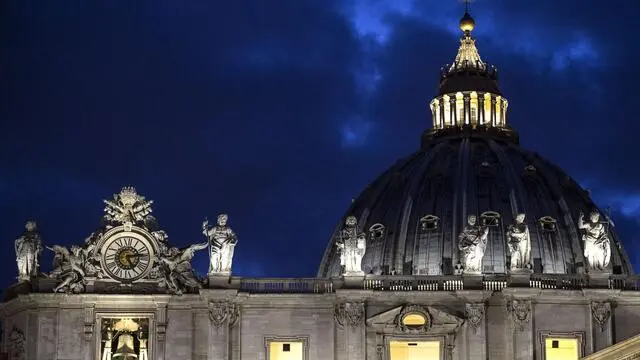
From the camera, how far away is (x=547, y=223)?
15938cm

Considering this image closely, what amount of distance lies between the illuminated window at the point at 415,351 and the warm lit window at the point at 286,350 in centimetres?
557

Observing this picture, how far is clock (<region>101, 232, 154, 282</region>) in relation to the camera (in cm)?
12212

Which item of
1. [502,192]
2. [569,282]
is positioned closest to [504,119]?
[502,192]

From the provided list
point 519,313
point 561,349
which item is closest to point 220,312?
point 519,313

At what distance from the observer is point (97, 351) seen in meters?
121

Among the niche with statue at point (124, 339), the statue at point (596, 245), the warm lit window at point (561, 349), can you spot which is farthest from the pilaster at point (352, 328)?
the statue at point (596, 245)

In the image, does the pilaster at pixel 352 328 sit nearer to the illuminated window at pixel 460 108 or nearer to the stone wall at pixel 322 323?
the stone wall at pixel 322 323

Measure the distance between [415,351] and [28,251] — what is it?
79.1ft

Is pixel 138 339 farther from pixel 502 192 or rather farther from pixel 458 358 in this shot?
pixel 502 192

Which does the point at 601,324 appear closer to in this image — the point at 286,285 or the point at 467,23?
the point at 286,285

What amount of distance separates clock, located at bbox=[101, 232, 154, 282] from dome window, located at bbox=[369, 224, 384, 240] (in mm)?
42646

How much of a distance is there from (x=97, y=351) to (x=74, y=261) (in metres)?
5.42

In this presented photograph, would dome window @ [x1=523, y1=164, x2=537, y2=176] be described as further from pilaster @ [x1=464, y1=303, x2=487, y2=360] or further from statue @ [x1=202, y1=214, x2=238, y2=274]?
statue @ [x1=202, y1=214, x2=238, y2=274]

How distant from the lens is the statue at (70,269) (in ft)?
398
